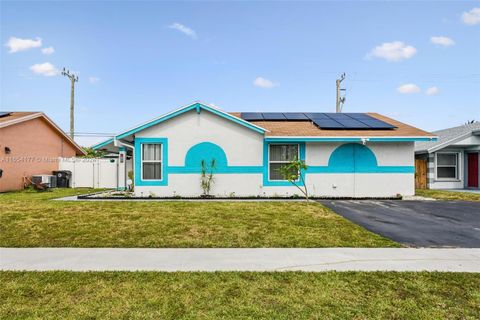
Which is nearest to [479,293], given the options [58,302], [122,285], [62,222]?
[122,285]

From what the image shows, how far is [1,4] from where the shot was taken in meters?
13.2

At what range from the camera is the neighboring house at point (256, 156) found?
1260 cm

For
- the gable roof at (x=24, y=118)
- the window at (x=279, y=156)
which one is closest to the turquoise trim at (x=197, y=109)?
the window at (x=279, y=156)

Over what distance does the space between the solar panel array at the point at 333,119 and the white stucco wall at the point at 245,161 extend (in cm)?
112

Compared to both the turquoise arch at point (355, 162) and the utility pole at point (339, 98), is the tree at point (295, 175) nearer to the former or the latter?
the turquoise arch at point (355, 162)

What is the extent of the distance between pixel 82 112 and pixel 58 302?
1192 inches

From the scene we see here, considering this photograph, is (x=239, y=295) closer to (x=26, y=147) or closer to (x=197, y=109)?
(x=197, y=109)

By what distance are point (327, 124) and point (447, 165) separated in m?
11.0

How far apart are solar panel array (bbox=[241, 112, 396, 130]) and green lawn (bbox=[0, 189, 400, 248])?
572 cm

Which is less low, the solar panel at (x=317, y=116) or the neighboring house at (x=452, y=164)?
the solar panel at (x=317, y=116)

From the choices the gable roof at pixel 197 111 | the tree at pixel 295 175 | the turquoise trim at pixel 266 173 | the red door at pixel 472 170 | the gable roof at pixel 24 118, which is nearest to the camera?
the tree at pixel 295 175

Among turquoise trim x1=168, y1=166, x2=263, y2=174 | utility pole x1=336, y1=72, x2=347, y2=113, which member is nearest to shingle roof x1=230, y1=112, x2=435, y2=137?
turquoise trim x1=168, y1=166, x2=263, y2=174

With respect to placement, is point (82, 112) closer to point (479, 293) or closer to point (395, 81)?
point (395, 81)

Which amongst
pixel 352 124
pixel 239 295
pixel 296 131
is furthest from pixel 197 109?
pixel 239 295
